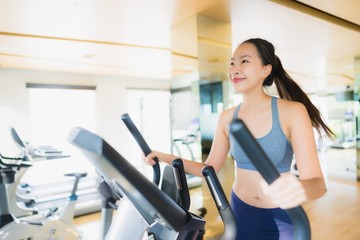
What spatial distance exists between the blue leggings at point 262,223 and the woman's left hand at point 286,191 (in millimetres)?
632

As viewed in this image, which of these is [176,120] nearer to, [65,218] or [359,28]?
[65,218]

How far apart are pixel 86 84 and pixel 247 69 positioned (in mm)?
4409

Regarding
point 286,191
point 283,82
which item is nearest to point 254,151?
point 286,191

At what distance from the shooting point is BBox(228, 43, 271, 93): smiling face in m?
1.10

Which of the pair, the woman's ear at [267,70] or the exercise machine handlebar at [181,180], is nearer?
the exercise machine handlebar at [181,180]

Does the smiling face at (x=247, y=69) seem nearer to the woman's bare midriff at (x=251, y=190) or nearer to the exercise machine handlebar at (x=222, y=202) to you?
the woman's bare midriff at (x=251, y=190)

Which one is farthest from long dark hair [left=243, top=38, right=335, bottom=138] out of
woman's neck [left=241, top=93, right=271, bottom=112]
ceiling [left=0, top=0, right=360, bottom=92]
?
ceiling [left=0, top=0, right=360, bottom=92]

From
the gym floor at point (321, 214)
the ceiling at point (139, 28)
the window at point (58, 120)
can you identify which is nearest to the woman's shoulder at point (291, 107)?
the ceiling at point (139, 28)

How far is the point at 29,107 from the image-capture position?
14.2ft

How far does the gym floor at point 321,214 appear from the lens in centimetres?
257

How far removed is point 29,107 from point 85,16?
2.71m

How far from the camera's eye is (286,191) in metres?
0.46

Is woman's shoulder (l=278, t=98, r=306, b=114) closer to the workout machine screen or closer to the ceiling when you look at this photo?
the workout machine screen

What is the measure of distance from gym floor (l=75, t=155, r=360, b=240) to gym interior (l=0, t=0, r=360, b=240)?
0.04 ft
